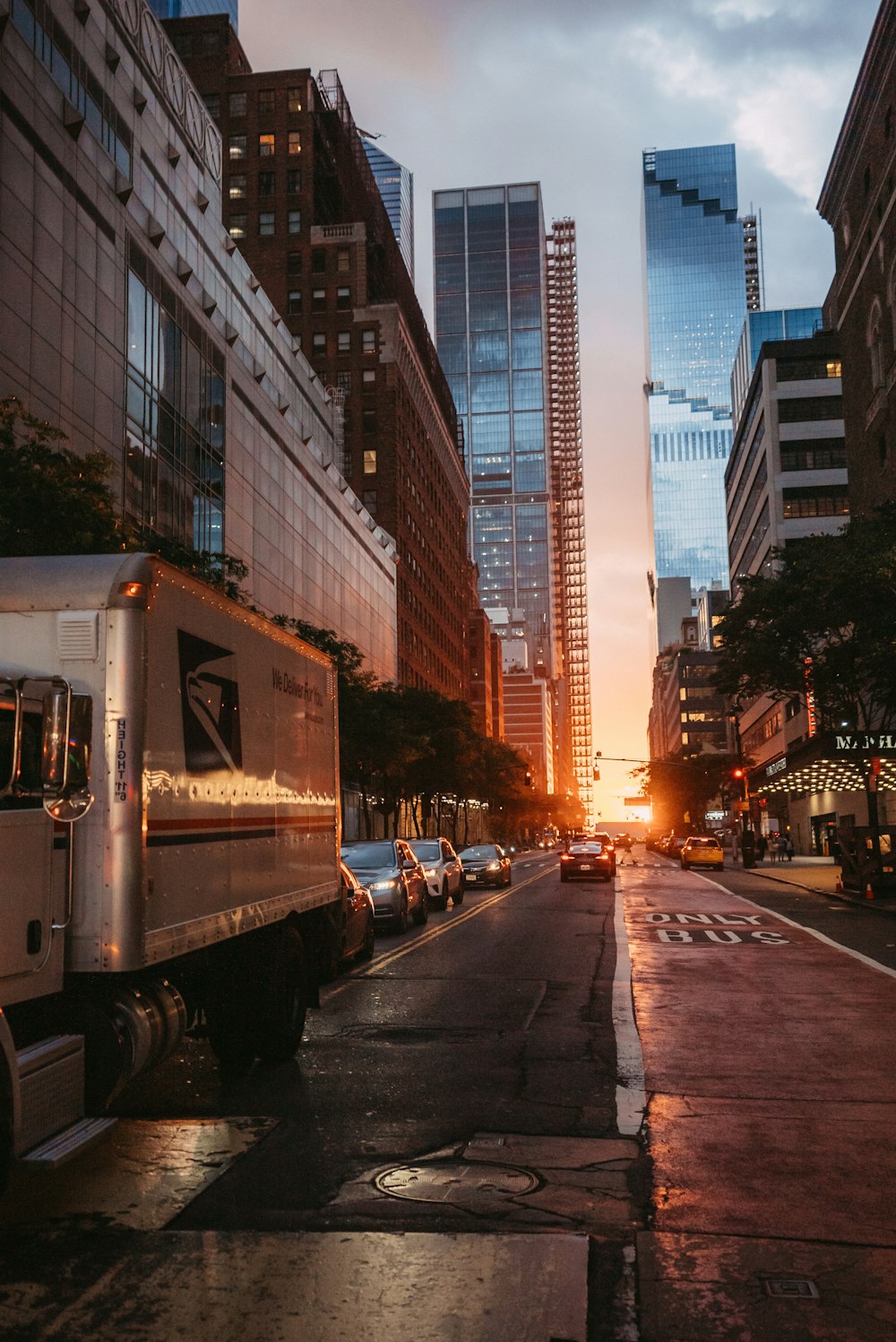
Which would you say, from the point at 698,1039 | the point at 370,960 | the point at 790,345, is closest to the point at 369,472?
the point at 790,345

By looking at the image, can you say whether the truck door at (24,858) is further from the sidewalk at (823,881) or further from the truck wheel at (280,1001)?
the sidewalk at (823,881)

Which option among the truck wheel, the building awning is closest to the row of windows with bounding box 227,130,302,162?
the building awning

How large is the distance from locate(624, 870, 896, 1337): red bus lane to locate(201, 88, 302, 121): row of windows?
300 ft

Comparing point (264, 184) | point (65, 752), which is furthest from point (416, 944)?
point (264, 184)

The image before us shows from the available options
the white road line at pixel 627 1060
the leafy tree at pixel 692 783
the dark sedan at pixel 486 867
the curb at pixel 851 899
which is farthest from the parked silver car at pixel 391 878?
the leafy tree at pixel 692 783

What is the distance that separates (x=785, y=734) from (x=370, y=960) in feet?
234

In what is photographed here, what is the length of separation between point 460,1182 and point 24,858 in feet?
9.06

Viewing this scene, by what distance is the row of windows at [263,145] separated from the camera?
9244cm

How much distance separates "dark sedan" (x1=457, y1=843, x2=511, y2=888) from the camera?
38938mm

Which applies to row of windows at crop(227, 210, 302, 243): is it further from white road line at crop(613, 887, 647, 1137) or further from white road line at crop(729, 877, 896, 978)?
white road line at crop(613, 887, 647, 1137)

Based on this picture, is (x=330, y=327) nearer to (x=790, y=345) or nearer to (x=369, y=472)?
(x=369, y=472)

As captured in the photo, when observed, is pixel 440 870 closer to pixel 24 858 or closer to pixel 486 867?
pixel 486 867

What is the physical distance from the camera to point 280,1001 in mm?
8945

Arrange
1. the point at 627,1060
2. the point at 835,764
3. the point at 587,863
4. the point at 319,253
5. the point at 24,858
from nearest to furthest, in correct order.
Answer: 1. the point at 24,858
2. the point at 627,1060
3. the point at 587,863
4. the point at 835,764
5. the point at 319,253
